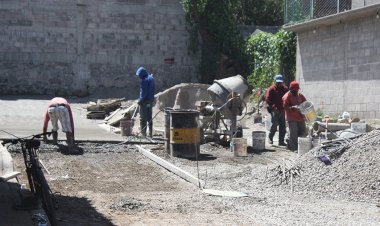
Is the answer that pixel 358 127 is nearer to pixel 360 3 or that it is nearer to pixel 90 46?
pixel 360 3

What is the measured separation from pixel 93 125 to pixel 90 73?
281 inches

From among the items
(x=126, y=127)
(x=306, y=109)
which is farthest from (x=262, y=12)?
(x=306, y=109)

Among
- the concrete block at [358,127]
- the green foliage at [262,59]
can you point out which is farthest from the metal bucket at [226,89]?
the green foliage at [262,59]

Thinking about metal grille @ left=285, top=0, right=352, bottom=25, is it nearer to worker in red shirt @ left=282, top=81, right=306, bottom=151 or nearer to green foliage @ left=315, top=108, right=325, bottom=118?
green foliage @ left=315, top=108, right=325, bottom=118

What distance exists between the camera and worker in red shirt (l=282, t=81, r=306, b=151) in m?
14.8

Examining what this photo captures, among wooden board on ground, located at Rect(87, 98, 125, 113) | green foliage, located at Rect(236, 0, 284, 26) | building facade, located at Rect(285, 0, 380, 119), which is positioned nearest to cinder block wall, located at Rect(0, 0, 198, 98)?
wooden board on ground, located at Rect(87, 98, 125, 113)

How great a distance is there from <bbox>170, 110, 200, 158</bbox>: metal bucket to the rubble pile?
3.10 m

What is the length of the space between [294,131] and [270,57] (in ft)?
35.9

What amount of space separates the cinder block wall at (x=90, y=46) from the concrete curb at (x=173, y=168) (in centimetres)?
1325

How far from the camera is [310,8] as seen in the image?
20641mm

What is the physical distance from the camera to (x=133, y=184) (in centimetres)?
1058

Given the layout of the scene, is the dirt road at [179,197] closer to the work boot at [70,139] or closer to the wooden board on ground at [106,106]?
the work boot at [70,139]

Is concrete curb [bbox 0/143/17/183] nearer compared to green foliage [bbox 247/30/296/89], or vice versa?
concrete curb [bbox 0/143/17/183]

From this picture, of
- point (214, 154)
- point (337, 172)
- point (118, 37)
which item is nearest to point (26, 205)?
point (337, 172)
